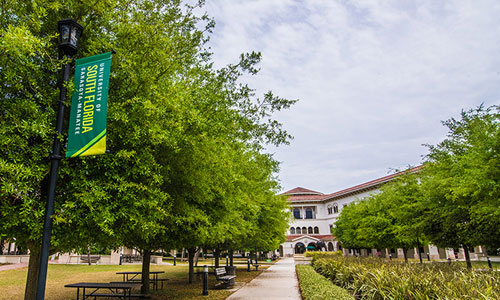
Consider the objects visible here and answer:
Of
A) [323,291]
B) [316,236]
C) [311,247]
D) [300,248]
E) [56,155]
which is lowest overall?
[300,248]

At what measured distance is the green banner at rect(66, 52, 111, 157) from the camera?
524 cm

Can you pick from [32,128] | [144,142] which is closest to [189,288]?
[144,142]

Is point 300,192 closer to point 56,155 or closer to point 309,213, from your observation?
point 309,213

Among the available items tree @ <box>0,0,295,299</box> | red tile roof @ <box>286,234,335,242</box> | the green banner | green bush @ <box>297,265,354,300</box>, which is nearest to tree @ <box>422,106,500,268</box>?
green bush @ <box>297,265,354,300</box>

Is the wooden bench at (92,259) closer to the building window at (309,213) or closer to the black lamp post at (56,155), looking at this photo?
the black lamp post at (56,155)

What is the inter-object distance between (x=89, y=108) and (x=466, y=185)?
1393 cm

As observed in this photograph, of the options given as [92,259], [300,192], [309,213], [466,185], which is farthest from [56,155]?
[300,192]

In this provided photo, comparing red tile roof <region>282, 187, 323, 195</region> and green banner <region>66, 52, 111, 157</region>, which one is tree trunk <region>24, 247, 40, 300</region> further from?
red tile roof <region>282, 187, 323, 195</region>

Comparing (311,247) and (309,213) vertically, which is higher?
(309,213)

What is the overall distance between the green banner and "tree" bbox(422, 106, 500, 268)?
12300 millimetres

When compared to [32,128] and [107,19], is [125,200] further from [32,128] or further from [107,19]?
[107,19]

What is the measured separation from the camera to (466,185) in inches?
510

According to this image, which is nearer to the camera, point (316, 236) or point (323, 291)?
point (323, 291)

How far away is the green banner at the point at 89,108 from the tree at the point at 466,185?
1230cm
